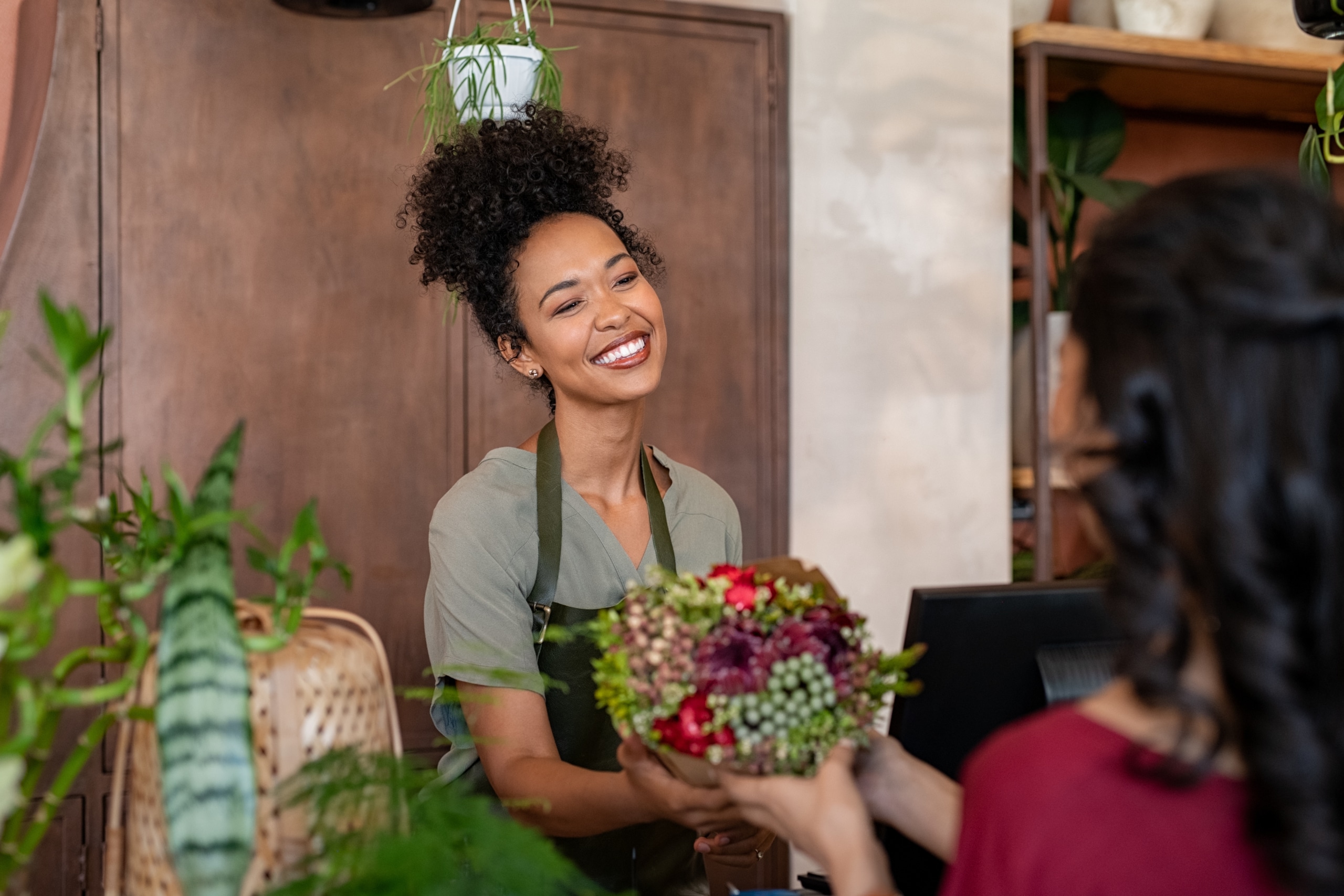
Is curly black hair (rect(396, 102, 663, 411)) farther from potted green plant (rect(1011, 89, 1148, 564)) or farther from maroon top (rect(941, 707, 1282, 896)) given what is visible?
potted green plant (rect(1011, 89, 1148, 564))

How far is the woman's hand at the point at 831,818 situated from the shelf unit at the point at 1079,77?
2109 mm

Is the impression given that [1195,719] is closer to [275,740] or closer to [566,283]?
[275,740]

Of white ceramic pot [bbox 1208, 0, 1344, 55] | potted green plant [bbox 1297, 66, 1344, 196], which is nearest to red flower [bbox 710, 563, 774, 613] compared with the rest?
potted green plant [bbox 1297, 66, 1344, 196]

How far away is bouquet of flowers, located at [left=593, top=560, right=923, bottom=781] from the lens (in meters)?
0.98

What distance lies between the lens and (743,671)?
98cm

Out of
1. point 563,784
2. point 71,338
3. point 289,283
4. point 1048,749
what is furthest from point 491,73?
point 1048,749

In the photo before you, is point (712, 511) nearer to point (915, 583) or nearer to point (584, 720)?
point (584, 720)

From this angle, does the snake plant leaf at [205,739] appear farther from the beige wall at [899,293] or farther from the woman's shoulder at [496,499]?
the beige wall at [899,293]

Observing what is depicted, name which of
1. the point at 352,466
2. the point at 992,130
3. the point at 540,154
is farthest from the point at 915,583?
the point at 540,154

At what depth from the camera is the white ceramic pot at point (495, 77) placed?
1949 millimetres

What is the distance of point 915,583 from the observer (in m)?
3.01

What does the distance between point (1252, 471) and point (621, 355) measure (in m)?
1.16

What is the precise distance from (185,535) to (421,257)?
1.38 m

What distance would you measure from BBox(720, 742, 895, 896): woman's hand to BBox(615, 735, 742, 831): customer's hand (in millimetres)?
83
